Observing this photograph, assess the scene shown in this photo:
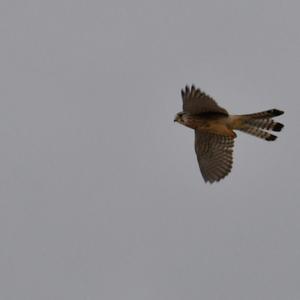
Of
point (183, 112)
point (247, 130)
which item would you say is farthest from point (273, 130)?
point (183, 112)

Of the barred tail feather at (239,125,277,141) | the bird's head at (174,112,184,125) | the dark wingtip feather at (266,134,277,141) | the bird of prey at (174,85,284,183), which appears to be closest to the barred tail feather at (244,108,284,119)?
the bird of prey at (174,85,284,183)

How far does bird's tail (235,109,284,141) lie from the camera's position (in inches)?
982

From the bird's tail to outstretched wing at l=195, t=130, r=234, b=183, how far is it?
996mm

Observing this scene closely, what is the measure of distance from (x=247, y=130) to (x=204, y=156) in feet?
5.07

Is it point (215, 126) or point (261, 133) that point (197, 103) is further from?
point (261, 133)

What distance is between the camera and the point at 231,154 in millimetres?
26188

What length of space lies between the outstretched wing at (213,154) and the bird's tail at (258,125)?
3.27 feet

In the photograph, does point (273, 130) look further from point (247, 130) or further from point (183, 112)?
point (183, 112)

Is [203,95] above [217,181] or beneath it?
above

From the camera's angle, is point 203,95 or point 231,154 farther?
point 231,154

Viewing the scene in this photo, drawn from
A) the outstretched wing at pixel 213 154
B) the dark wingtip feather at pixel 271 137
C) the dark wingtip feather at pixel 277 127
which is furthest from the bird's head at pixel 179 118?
the dark wingtip feather at pixel 277 127

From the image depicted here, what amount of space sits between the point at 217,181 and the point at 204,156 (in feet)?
2.65

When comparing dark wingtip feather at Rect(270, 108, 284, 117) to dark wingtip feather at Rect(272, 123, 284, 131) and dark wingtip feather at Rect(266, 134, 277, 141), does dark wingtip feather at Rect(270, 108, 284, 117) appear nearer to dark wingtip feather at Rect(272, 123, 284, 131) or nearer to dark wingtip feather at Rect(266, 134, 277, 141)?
dark wingtip feather at Rect(272, 123, 284, 131)

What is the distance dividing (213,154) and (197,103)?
2.35 metres
